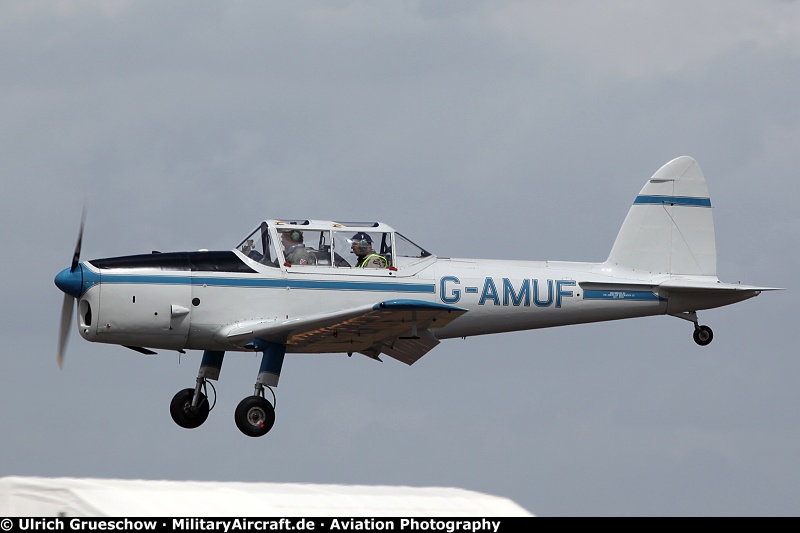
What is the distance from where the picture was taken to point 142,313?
18641 millimetres

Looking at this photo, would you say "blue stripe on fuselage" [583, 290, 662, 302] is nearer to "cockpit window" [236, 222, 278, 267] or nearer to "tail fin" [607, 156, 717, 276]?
"tail fin" [607, 156, 717, 276]

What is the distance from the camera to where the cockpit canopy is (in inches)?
763

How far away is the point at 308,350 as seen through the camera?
1984 centimetres

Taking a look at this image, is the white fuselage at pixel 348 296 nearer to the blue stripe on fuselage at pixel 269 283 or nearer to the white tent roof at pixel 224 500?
the blue stripe on fuselage at pixel 269 283

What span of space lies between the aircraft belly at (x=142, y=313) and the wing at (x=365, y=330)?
0.61m

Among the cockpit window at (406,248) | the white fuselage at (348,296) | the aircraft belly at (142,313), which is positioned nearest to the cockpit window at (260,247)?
the white fuselage at (348,296)

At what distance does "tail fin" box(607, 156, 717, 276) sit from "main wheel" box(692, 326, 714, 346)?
781 millimetres

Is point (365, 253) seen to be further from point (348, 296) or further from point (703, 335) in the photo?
point (703, 335)

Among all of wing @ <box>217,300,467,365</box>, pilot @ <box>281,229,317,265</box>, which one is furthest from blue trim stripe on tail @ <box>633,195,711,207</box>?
pilot @ <box>281,229,317,265</box>

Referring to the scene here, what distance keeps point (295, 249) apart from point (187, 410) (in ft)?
8.34
